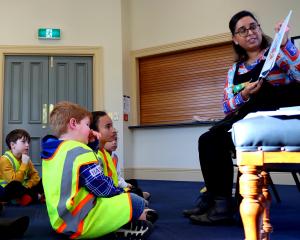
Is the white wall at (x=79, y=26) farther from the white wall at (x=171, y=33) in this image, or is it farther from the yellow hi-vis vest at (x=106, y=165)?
the yellow hi-vis vest at (x=106, y=165)

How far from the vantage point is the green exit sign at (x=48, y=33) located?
5047 millimetres

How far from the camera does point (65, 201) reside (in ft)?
4.63

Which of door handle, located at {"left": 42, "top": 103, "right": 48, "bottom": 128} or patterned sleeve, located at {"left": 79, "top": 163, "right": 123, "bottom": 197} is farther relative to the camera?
door handle, located at {"left": 42, "top": 103, "right": 48, "bottom": 128}

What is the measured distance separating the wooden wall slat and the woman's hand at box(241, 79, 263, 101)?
122 inches

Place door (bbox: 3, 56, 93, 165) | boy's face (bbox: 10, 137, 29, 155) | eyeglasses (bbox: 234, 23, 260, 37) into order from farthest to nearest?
door (bbox: 3, 56, 93, 165)
boy's face (bbox: 10, 137, 29, 155)
eyeglasses (bbox: 234, 23, 260, 37)

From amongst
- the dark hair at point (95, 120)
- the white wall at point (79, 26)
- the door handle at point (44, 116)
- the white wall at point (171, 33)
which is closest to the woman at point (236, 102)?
the dark hair at point (95, 120)

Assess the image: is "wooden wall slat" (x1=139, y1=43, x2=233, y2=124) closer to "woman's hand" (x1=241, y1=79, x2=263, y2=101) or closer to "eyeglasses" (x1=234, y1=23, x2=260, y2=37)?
"eyeglasses" (x1=234, y1=23, x2=260, y2=37)

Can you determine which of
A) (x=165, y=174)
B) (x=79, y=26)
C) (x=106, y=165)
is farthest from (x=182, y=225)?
(x=79, y=26)

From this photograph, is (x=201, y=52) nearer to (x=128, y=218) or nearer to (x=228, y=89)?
(x=228, y=89)

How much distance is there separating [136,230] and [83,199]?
0.26m

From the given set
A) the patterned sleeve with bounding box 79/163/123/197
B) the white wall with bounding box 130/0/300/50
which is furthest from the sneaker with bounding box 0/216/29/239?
the white wall with bounding box 130/0/300/50

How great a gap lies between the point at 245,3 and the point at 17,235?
406 cm

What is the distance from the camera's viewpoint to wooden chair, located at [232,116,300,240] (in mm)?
783

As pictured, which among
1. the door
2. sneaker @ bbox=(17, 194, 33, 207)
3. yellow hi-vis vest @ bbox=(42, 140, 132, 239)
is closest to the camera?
yellow hi-vis vest @ bbox=(42, 140, 132, 239)
